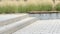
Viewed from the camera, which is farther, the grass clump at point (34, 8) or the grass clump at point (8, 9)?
the grass clump at point (8, 9)

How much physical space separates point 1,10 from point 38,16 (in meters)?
3.55

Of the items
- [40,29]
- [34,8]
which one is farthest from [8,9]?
[40,29]

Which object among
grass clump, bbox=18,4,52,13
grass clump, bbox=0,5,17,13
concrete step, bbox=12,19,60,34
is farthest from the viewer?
grass clump, bbox=0,5,17,13

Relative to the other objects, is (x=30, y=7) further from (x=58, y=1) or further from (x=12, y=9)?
(x=58, y=1)

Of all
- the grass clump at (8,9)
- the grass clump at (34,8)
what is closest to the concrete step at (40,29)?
the grass clump at (34,8)

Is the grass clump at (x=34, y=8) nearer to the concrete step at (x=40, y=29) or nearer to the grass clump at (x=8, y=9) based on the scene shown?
the grass clump at (x=8, y=9)

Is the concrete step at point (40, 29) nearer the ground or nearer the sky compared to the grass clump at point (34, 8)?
nearer the sky

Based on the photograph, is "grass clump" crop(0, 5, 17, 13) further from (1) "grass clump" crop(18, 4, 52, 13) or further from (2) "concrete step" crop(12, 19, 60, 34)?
(2) "concrete step" crop(12, 19, 60, 34)

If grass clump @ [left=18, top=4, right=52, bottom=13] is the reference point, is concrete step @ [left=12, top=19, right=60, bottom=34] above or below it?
above

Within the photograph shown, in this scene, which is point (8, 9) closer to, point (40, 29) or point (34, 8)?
point (34, 8)

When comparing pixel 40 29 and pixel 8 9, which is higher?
pixel 40 29

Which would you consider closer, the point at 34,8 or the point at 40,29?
the point at 40,29

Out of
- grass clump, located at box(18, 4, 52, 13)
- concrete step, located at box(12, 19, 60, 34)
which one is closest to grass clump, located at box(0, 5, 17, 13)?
grass clump, located at box(18, 4, 52, 13)

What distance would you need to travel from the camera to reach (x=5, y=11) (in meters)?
14.8
